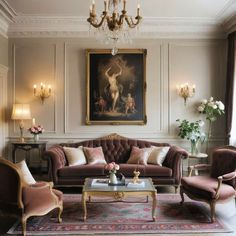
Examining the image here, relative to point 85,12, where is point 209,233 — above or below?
below

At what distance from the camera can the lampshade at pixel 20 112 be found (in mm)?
6199

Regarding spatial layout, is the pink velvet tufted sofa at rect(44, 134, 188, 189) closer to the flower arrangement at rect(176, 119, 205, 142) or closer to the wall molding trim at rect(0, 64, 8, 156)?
the flower arrangement at rect(176, 119, 205, 142)

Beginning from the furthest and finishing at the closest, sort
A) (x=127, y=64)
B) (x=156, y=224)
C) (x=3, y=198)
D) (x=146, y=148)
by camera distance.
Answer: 1. (x=127, y=64)
2. (x=146, y=148)
3. (x=156, y=224)
4. (x=3, y=198)

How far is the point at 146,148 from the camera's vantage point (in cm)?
595

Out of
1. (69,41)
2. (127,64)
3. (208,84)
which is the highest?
(69,41)

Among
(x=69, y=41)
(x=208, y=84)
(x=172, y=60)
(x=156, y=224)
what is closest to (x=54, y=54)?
(x=69, y=41)

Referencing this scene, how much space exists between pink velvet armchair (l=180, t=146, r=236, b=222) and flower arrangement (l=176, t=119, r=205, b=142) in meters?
1.23

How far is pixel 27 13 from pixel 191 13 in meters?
3.26

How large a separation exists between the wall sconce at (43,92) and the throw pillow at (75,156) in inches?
53.2

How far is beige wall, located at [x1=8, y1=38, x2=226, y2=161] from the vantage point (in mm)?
6574

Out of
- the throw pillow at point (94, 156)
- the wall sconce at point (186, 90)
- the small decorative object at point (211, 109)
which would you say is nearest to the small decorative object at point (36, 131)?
the throw pillow at point (94, 156)

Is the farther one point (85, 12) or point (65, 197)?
point (85, 12)

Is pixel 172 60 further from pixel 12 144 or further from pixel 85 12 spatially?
pixel 12 144

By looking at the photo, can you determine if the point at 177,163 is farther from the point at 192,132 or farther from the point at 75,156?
the point at 75,156
